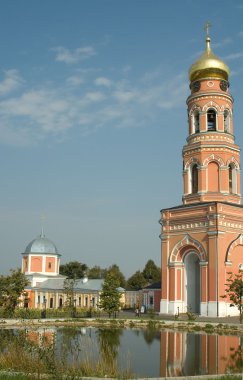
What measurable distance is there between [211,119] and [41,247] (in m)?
28.5

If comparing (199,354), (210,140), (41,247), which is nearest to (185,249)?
(210,140)

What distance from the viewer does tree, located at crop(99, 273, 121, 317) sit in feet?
109

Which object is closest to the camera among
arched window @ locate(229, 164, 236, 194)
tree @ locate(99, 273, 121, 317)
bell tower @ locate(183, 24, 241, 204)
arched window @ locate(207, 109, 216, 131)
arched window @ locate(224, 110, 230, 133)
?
tree @ locate(99, 273, 121, 317)

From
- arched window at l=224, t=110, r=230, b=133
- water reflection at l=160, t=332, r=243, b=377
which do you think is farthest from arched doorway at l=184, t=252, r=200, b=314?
water reflection at l=160, t=332, r=243, b=377

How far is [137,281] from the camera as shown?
76875mm

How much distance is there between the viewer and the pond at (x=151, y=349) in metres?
13.7

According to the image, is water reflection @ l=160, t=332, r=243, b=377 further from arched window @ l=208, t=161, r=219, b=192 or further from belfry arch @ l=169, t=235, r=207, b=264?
arched window @ l=208, t=161, r=219, b=192

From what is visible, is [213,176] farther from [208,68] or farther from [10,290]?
[10,290]

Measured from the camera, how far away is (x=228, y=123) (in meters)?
37.5

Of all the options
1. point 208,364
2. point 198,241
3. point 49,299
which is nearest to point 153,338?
point 208,364

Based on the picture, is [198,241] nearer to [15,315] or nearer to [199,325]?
[199,325]

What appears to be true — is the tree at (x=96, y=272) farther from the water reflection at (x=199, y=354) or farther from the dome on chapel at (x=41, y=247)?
the water reflection at (x=199, y=354)

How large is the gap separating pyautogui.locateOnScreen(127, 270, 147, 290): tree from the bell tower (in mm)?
41252

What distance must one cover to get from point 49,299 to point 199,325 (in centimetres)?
2985
